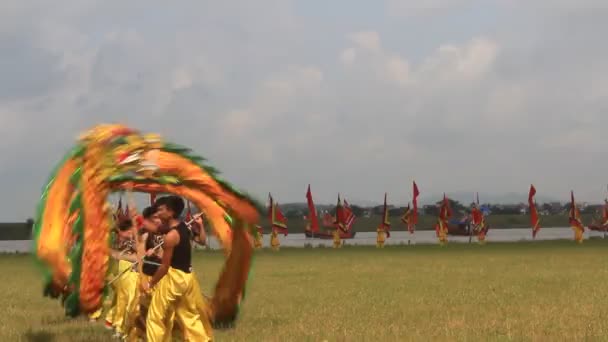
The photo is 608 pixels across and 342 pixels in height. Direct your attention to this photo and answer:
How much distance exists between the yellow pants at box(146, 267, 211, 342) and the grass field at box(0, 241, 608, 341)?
7.55ft

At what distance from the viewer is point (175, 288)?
1126cm

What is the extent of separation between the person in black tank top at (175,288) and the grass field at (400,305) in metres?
2.32

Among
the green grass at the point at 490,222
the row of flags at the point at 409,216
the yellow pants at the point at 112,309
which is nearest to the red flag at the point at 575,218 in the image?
the row of flags at the point at 409,216

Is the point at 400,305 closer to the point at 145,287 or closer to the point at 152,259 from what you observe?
the point at 152,259

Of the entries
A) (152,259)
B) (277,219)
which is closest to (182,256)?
(152,259)

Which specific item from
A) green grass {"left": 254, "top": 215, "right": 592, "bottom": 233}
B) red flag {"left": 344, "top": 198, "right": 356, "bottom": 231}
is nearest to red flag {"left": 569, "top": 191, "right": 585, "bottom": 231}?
red flag {"left": 344, "top": 198, "right": 356, "bottom": 231}

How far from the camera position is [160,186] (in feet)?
41.4

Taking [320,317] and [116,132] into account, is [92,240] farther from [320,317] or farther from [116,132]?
[320,317]

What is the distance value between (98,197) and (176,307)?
1.78m

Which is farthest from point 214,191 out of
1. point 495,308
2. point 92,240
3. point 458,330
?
point 495,308

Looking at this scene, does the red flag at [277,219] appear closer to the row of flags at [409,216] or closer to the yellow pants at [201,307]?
the row of flags at [409,216]

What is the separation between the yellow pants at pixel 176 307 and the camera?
36.8 feet

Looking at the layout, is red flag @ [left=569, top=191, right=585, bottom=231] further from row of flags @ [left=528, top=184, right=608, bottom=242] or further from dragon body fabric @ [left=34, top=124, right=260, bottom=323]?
dragon body fabric @ [left=34, top=124, right=260, bottom=323]

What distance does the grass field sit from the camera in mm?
14242
